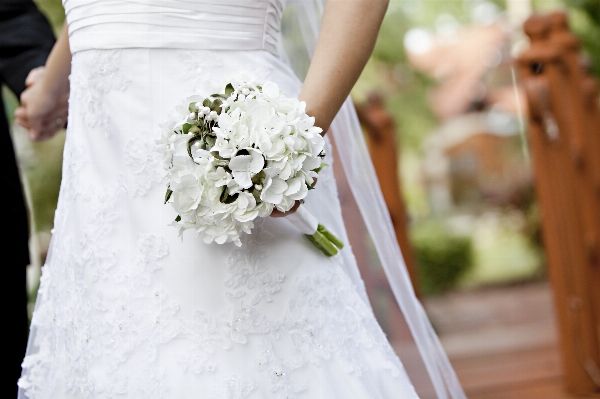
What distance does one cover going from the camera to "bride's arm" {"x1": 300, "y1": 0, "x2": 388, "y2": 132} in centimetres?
143

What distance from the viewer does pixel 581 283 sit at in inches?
140

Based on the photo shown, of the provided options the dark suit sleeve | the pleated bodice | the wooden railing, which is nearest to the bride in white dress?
the pleated bodice

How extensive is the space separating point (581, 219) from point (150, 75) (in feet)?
9.24

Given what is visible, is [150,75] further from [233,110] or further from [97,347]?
[97,347]

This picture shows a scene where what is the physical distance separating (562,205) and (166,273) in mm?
2655

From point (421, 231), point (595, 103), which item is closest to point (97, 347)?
point (595, 103)

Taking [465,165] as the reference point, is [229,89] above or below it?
above

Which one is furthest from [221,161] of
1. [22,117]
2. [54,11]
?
[54,11]

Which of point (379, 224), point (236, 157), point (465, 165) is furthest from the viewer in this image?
point (465, 165)

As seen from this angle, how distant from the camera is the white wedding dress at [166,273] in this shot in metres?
1.38

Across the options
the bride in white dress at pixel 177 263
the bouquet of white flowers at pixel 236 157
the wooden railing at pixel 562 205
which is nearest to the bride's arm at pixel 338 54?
the bride in white dress at pixel 177 263

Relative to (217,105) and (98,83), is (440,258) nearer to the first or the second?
(98,83)

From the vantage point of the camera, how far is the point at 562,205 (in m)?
3.55

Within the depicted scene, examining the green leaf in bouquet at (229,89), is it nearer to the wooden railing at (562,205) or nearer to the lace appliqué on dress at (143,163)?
the lace appliqué on dress at (143,163)
